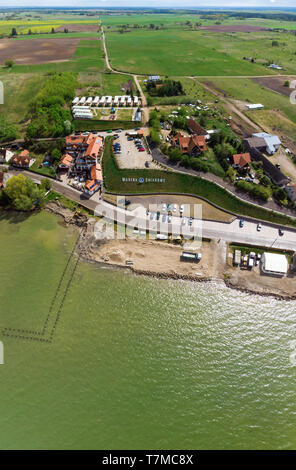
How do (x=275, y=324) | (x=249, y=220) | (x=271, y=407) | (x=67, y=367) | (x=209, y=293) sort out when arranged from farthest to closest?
(x=249, y=220), (x=209, y=293), (x=275, y=324), (x=67, y=367), (x=271, y=407)

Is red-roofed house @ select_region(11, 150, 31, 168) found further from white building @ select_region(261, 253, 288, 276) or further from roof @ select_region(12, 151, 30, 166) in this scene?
white building @ select_region(261, 253, 288, 276)

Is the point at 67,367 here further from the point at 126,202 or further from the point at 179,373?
the point at 126,202

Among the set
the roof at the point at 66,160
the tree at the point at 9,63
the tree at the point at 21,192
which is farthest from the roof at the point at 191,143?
the tree at the point at 9,63

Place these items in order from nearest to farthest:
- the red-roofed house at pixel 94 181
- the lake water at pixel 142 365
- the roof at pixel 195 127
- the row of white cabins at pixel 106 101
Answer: the lake water at pixel 142 365
the red-roofed house at pixel 94 181
the roof at pixel 195 127
the row of white cabins at pixel 106 101

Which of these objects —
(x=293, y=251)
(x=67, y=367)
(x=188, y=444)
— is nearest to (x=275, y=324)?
(x=293, y=251)

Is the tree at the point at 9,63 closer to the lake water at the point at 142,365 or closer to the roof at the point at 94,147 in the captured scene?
the roof at the point at 94,147

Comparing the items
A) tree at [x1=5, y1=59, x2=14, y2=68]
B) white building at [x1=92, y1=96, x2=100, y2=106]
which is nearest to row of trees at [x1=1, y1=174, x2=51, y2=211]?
white building at [x1=92, y1=96, x2=100, y2=106]
